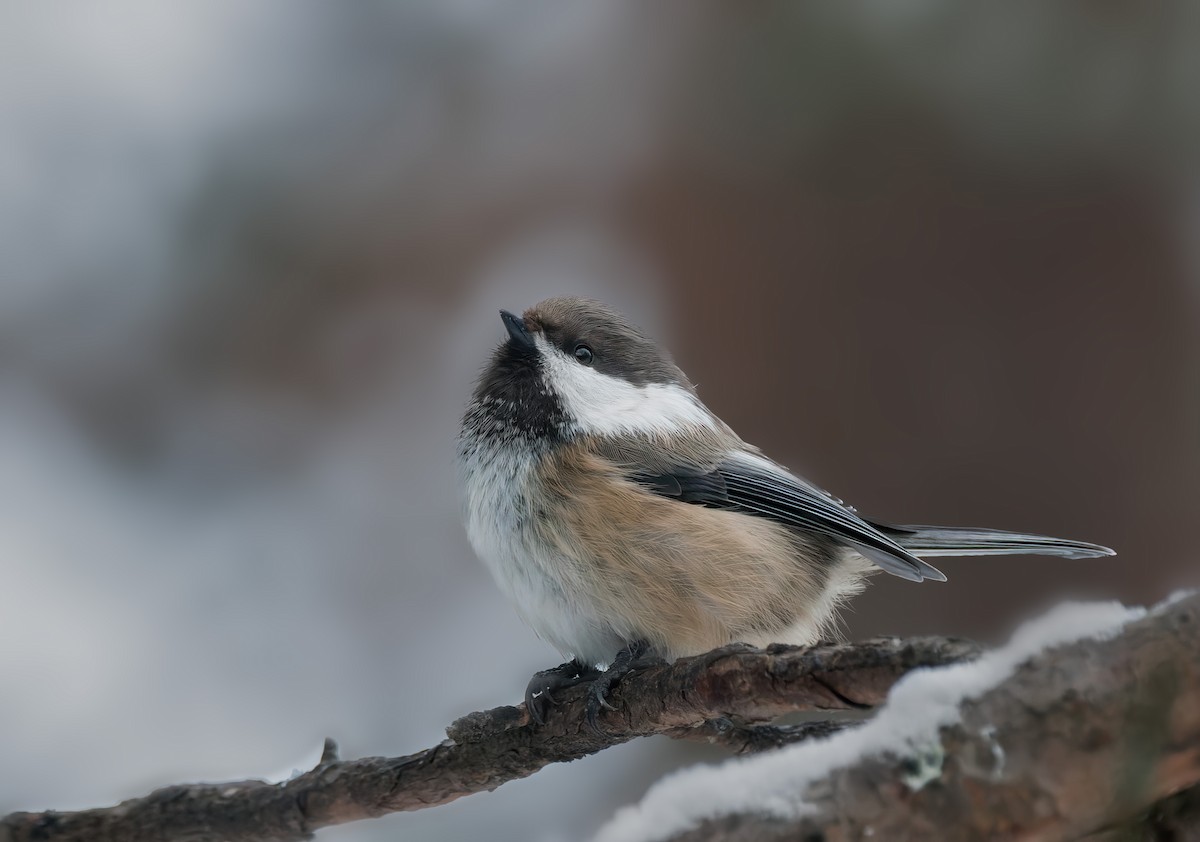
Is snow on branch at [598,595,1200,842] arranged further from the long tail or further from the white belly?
the long tail

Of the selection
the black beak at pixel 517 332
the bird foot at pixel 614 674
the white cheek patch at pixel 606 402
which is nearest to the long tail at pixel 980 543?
the white cheek patch at pixel 606 402

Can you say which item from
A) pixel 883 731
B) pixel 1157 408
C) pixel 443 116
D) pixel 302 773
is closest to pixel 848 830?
pixel 883 731

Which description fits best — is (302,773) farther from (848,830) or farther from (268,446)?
(268,446)

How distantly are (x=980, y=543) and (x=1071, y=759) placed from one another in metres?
1.32

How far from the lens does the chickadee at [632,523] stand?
1.99m

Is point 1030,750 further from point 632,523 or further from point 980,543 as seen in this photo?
point 980,543

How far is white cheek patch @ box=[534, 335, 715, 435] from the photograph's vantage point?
2.22 m

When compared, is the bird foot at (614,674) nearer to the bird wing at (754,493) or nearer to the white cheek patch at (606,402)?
the bird wing at (754,493)

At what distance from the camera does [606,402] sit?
2.28 m

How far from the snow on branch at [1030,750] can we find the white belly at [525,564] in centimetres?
97

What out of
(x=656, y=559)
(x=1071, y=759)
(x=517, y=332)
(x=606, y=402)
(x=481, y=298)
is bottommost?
(x=1071, y=759)

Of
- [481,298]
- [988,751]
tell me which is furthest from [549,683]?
[481,298]

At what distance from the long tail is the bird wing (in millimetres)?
101

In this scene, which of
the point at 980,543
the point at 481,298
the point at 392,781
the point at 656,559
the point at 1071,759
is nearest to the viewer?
the point at 1071,759
